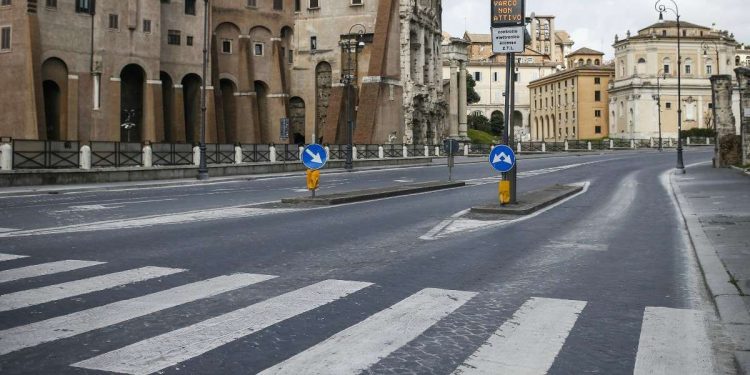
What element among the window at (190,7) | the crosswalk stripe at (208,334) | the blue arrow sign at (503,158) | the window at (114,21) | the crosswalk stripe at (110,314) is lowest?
the crosswalk stripe at (208,334)

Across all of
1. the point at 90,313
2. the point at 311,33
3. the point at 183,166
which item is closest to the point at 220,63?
the point at 311,33

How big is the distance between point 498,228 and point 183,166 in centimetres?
2473

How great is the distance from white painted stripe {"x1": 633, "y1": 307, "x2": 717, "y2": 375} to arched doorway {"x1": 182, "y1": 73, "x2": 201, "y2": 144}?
56.3 metres

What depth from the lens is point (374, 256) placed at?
31.8ft

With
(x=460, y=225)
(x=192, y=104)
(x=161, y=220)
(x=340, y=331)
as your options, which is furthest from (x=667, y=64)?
(x=340, y=331)

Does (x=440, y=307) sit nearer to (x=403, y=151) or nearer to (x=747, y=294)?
(x=747, y=294)

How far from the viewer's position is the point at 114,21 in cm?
5016

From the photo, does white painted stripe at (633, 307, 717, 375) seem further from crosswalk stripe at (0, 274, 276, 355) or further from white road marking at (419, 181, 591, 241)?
white road marking at (419, 181, 591, 241)

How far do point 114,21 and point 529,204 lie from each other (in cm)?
4187

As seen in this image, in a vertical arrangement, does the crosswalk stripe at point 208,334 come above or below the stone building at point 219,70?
below

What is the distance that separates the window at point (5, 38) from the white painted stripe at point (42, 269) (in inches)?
1702

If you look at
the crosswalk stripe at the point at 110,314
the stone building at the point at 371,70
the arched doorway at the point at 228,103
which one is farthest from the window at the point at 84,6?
the crosswalk stripe at the point at 110,314

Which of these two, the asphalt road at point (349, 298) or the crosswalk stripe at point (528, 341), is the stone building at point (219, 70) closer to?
the asphalt road at point (349, 298)

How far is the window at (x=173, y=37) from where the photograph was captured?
56344mm
